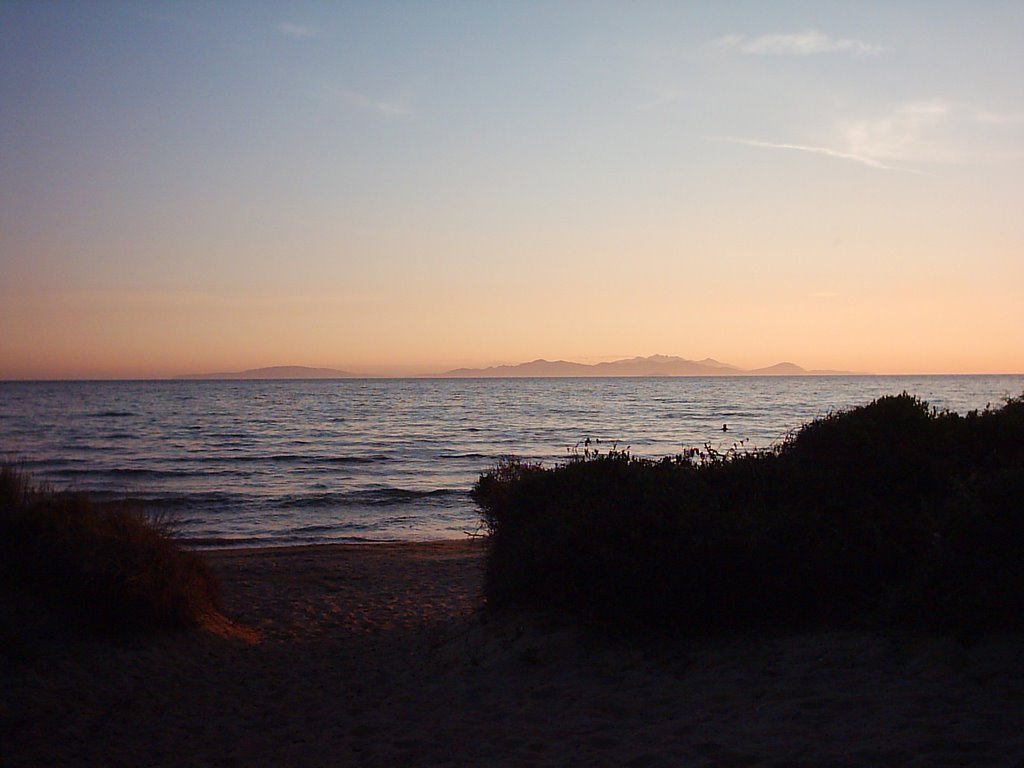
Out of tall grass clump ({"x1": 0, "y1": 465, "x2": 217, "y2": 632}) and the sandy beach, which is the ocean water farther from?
the sandy beach

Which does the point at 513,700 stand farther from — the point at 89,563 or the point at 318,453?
the point at 318,453

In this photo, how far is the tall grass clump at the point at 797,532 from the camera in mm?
6867

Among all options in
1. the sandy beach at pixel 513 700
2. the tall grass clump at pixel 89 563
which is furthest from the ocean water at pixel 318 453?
the sandy beach at pixel 513 700

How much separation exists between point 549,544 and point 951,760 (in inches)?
177

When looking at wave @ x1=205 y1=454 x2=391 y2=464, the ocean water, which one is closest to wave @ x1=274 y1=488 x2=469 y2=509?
the ocean water

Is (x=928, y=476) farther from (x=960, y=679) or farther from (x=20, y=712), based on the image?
(x=20, y=712)

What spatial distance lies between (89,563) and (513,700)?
197 inches

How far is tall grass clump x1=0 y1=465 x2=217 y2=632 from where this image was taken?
8922 millimetres

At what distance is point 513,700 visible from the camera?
24.3 feet

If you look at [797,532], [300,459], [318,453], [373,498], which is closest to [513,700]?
[797,532]

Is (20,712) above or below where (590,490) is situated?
below

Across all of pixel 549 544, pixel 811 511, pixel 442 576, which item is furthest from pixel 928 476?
pixel 442 576

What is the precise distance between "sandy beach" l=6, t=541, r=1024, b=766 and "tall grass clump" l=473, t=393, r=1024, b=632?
0.39 metres

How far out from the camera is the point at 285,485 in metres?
27.9
